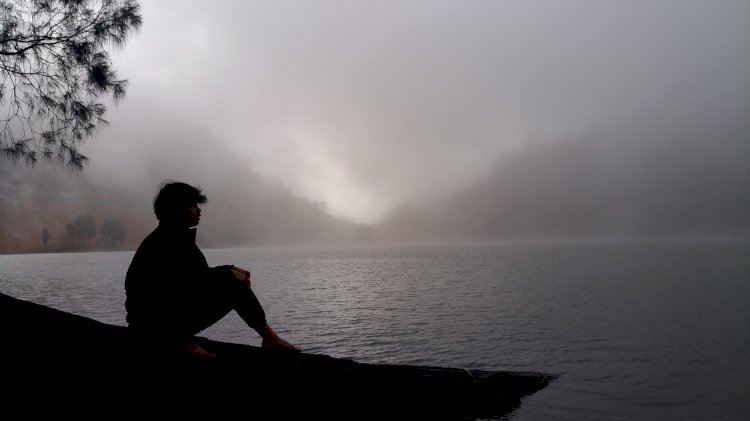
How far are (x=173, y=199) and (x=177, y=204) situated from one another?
8cm

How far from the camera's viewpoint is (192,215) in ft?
20.8

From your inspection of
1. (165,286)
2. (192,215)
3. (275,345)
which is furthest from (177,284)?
(275,345)

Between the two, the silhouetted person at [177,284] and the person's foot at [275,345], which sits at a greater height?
the silhouetted person at [177,284]

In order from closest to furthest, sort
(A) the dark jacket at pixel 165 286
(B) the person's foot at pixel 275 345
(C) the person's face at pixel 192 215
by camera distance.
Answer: (A) the dark jacket at pixel 165 286 < (C) the person's face at pixel 192 215 < (B) the person's foot at pixel 275 345

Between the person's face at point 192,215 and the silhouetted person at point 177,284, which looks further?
the person's face at point 192,215

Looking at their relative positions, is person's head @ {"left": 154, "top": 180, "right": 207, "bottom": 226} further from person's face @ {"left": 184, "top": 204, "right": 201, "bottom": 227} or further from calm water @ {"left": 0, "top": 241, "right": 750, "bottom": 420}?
calm water @ {"left": 0, "top": 241, "right": 750, "bottom": 420}

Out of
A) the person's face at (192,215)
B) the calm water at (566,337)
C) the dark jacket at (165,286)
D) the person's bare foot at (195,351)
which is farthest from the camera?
the calm water at (566,337)

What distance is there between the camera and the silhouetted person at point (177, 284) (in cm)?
600

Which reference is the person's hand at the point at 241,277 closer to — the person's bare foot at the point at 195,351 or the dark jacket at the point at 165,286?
the dark jacket at the point at 165,286

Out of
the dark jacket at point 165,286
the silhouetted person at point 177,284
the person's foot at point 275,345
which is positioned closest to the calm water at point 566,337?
Answer: the person's foot at point 275,345

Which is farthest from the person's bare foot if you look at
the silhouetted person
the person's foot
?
the person's foot

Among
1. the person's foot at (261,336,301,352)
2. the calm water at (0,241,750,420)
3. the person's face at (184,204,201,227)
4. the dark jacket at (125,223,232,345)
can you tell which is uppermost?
the person's face at (184,204,201,227)

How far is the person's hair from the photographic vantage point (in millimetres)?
6230

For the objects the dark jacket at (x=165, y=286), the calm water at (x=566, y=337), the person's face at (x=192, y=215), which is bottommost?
the calm water at (x=566, y=337)
